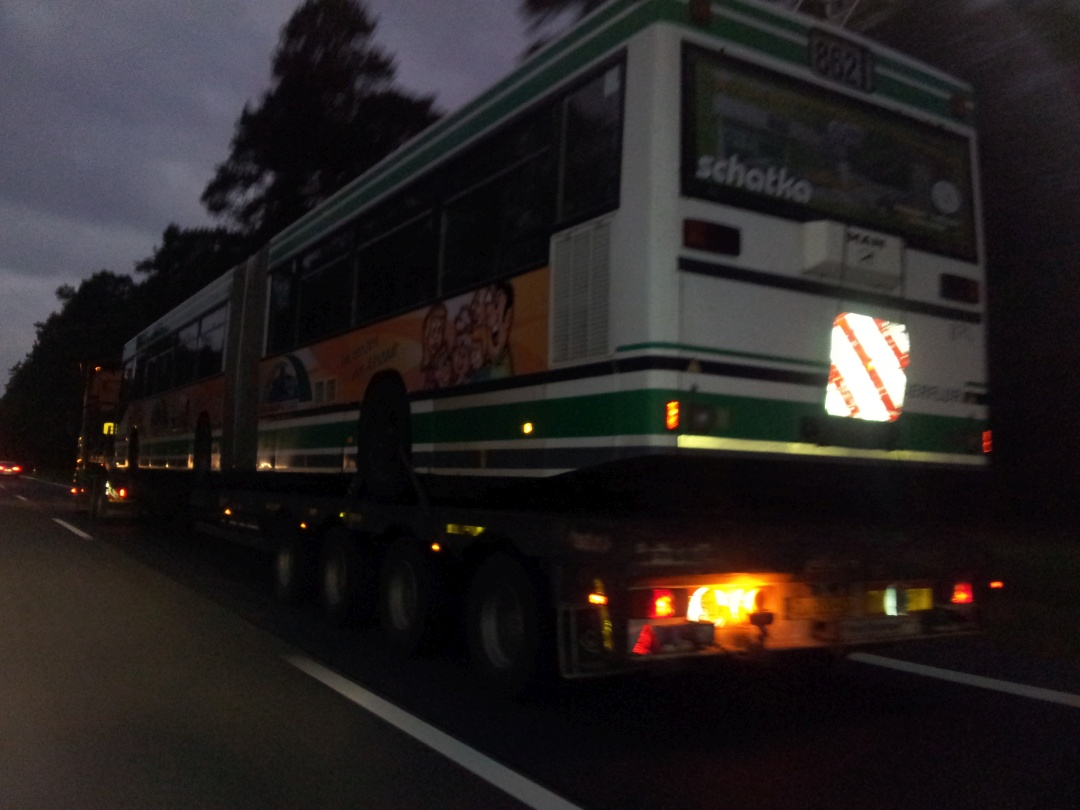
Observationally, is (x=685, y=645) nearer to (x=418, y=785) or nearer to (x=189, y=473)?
(x=418, y=785)

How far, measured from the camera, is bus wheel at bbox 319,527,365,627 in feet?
29.9

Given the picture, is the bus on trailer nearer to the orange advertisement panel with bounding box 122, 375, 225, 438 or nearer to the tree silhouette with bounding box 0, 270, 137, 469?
the orange advertisement panel with bounding box 122, 375, 225, 438

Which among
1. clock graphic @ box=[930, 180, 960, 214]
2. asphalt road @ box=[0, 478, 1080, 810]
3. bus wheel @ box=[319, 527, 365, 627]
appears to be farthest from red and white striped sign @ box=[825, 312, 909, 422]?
bus wheel @ box=[319, 527, 365, 627]

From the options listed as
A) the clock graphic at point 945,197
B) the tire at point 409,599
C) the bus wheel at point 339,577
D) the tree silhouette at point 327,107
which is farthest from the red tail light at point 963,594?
the tree silhouette at point 327,107

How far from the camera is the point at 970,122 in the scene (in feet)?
24.1

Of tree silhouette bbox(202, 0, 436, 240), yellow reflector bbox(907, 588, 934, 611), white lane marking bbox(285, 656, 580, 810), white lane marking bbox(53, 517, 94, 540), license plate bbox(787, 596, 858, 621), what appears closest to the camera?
white lane marking bbox(285, 656, 580, 810)

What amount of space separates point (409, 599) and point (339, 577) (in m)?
1.52

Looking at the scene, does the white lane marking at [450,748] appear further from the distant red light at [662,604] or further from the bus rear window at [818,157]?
the bus rear window at [818,157]

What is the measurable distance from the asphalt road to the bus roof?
12.0 ft

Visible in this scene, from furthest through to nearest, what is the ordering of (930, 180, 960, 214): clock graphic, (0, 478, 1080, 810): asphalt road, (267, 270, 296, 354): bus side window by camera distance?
1. (267, 270, 296, 354): bus side window
2. (930, 180, 960, 214): clock graphic
3. (0, 478, 1080, 810): asphalt road

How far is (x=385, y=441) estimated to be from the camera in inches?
346

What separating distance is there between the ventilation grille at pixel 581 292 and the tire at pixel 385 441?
7.28 ft

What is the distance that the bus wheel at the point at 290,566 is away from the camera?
10.4 m

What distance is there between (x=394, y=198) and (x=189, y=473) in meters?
7.98
